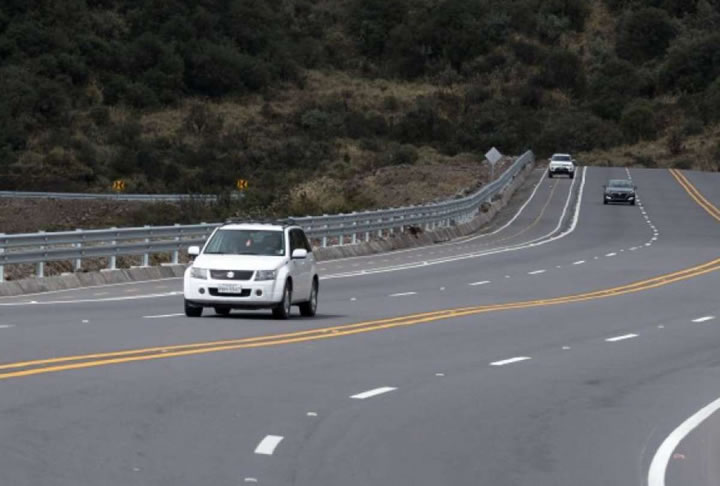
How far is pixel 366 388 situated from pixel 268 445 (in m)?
4.04

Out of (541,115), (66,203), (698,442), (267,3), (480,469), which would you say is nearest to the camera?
(480,469)

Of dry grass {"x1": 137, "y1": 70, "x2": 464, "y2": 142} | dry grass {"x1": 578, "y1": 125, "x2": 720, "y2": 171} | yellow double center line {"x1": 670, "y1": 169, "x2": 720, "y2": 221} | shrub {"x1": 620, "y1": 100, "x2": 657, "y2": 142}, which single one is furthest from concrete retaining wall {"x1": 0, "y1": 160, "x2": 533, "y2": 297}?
shrub {"x1": 620, "y1": 100, "x2": 657, "y2": 142}

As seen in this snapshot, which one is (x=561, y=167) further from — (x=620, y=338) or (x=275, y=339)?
(x=275, y=339)

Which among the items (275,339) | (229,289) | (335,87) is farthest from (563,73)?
(275,339)

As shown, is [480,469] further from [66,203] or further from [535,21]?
[535,21]

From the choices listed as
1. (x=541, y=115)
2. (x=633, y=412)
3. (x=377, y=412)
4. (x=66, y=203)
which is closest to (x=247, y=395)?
(x=377, y=412)

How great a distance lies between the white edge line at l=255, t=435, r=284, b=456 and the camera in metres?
12.0

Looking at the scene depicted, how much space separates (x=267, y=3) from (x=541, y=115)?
37.2 metres

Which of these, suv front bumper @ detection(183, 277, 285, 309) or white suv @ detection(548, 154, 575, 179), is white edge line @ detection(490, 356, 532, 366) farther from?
white suv @ detection(548, 154, 575, 179)

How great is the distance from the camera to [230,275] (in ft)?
80.0

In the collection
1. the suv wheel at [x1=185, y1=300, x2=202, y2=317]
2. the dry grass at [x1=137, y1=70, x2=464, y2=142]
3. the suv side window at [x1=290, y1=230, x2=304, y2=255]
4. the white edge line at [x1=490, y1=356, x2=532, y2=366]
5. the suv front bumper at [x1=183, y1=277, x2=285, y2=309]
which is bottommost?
the white edge line at [x1=490, y1=356, x2=532, y2=366]

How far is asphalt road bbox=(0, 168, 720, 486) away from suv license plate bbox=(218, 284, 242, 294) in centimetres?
51

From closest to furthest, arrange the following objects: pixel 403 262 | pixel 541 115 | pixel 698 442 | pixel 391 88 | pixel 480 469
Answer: pixel 480 469, pixel 698 442, pixel 403 262, pixel 541 115, pixel 391 88

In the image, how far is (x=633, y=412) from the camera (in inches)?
610
